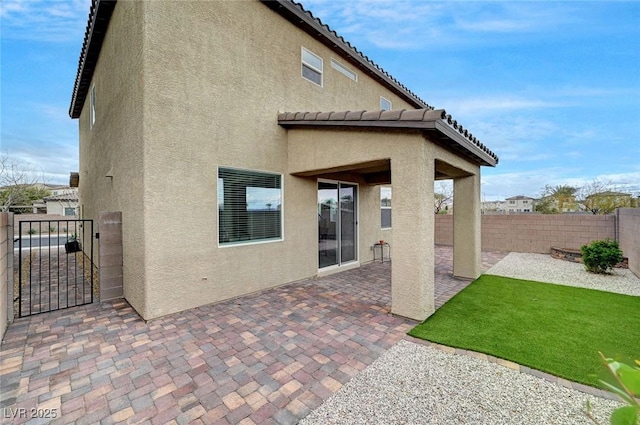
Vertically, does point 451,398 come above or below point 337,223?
below

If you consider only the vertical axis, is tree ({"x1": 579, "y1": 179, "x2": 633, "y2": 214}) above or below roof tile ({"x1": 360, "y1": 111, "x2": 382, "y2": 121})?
below

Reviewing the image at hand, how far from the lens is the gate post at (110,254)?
272 inches

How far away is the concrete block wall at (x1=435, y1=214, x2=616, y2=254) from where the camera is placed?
1286cm

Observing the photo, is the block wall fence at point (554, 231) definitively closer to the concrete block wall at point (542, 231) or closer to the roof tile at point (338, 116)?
the concrete block wall at point (542, 231)

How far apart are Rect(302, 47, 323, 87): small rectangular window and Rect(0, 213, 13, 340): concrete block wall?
8036 millimetres

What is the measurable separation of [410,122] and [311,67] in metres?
5.36

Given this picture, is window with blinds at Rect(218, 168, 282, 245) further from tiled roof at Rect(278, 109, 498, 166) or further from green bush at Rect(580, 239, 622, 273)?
green bush at Rect(580, 239, 622, 273)

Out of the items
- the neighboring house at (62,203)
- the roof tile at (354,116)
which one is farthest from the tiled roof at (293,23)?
Result: the neighboring house at (62,203)

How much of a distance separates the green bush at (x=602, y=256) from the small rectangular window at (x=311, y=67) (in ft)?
37.9

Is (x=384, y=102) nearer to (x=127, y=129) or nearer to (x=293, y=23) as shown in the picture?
(x=293, y=23)

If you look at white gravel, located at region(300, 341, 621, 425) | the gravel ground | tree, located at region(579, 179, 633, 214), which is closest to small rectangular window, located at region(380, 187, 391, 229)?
the gravel ground

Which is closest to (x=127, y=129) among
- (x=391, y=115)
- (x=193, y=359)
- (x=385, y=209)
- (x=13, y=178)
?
(x=193, y=359)

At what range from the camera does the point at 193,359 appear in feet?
14.1

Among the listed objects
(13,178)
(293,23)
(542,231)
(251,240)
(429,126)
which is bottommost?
(542,231)
